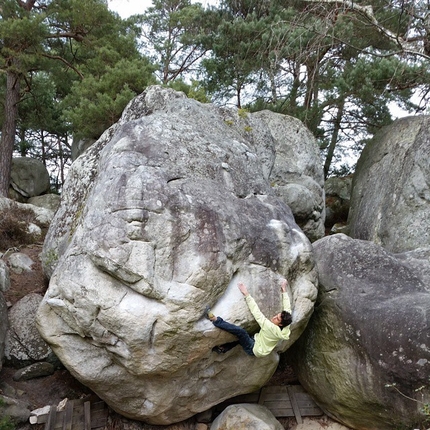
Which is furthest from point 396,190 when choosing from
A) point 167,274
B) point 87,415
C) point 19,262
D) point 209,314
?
point 19,262

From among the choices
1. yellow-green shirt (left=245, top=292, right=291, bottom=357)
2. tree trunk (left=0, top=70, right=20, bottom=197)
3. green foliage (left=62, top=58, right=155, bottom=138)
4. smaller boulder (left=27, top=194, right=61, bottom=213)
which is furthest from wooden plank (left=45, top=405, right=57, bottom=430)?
smaller boulder (left=27, top=194, right=61, bottom=213)

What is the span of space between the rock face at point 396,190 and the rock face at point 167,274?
328 centimetres

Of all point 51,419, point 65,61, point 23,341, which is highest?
point 65,61

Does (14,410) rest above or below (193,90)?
below

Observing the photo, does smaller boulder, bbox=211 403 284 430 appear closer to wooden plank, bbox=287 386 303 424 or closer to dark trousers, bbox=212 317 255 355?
wooden plank, bbox=287 386 303 424

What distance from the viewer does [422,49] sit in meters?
6.71

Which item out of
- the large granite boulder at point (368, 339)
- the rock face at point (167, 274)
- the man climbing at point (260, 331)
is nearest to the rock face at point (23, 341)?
the rock face at point (167, 274)

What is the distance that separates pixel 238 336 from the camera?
5.03 m

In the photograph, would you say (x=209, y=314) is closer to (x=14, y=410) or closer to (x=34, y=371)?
(x=14, y=410)

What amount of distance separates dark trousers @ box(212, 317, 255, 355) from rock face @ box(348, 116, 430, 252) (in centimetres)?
436

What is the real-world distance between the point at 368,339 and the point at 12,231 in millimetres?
8082

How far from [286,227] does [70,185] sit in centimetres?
406

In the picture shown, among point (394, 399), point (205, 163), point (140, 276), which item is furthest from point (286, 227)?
point (394, 399)

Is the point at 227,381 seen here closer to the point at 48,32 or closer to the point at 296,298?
the point at 296,298
